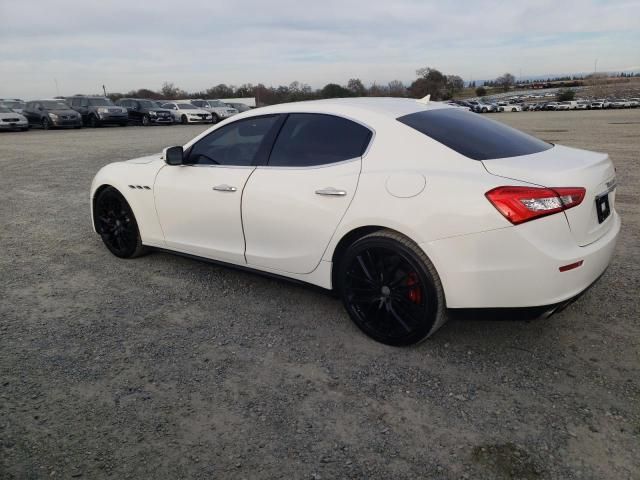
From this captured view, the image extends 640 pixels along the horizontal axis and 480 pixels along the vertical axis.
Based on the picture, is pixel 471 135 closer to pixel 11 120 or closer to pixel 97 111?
pixel 11 120

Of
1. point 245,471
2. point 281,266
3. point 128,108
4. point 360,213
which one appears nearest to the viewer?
point 245,471

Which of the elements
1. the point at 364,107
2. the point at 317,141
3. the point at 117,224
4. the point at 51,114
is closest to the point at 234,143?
the point at 317,141

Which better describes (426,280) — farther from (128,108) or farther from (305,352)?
(128,108)

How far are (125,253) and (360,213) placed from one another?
9.66 feet

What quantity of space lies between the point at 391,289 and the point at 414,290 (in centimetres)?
16

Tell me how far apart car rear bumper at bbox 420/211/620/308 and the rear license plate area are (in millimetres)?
172

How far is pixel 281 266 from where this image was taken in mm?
3725

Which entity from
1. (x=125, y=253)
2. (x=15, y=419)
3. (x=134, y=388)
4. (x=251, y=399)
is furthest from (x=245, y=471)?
(x=125, y=253)

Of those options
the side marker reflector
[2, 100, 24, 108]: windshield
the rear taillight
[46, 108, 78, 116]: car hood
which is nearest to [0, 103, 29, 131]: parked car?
[46, 108, 78, 116]: car hood

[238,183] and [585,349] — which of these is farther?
[238,183]

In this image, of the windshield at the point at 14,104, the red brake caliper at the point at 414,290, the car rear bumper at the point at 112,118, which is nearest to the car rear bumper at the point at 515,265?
the red brake caliper at the point at 414,290

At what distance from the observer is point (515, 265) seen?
2.71 meters

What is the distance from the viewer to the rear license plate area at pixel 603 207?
116 inches

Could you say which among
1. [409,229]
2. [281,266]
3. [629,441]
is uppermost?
[409,229]
